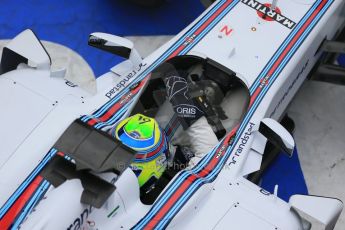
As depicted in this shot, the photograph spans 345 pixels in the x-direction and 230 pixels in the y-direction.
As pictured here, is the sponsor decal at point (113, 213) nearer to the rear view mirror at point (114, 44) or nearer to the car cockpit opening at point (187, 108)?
the car cockpit opening at point (187, 108)

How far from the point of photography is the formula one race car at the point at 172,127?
2.53 meters

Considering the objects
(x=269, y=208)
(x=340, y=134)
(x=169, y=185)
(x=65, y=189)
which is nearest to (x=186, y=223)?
(x=169, y=185)

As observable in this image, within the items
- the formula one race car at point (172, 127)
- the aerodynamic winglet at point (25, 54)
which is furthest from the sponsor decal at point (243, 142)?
the aerodynamic winglet at point (25, 54)

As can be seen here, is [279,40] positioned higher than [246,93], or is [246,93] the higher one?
[279,40]

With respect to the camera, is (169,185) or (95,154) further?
(169,185)

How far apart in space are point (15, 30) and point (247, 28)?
9.19ft

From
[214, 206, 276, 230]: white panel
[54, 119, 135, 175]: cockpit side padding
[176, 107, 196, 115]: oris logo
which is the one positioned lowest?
[214, 206, 276, 230]: white panel

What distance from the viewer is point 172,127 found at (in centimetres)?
373

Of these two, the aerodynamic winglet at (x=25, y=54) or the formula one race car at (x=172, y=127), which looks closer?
the formula one race car at (x=172, y=127)

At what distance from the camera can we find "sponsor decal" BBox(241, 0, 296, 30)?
4414 millimetres

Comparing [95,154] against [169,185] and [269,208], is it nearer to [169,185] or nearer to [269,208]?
[169,185]

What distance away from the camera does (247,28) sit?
4.35 m

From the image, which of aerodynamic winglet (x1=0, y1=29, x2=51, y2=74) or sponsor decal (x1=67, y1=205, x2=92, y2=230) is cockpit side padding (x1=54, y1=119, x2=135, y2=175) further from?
aerodynamic winglet (x1=0, y1=29, x2=51, y2=74)

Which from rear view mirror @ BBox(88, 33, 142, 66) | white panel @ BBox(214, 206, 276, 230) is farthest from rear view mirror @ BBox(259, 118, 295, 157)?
rear view mirror @ BBox(88, 33, 142, 66)
